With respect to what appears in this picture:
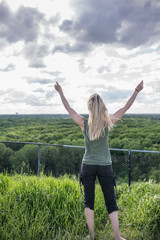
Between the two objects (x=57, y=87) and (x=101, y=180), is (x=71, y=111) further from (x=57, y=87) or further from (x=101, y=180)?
(x=101, y=180)

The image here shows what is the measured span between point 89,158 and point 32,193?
1.51 meters

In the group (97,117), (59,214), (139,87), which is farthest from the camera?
(59,214)

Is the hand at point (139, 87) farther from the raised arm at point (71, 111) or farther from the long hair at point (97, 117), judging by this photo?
the raised arm at point (71, 111)

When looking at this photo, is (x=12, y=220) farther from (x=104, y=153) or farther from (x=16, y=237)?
(x=104, y=153)

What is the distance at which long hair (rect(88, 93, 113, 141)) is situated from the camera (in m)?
2.66

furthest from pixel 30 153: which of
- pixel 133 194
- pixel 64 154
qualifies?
pixel 133 194

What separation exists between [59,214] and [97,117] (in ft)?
5.27

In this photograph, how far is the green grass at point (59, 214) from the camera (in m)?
3.07

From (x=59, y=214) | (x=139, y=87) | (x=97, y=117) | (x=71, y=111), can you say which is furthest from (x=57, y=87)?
(x=59, y=214)

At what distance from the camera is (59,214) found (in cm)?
339

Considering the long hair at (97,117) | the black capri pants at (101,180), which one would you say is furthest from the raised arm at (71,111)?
the black capri pants at (101,180)

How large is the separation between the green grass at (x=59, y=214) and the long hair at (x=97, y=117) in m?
1.31

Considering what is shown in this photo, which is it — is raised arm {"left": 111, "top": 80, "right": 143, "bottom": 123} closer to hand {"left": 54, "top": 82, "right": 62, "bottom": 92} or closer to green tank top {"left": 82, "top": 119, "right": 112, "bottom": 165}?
green tank top {"left": 82, "top": 119, "right": 112, "bottom": 165}

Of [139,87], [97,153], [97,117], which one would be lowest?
[97,153]
